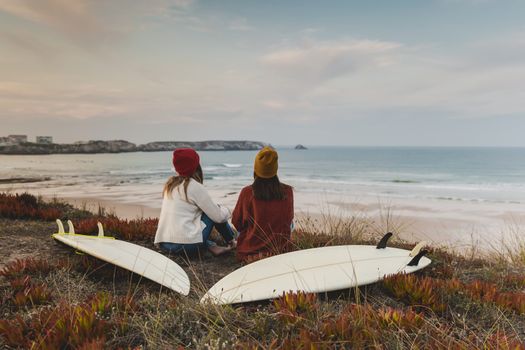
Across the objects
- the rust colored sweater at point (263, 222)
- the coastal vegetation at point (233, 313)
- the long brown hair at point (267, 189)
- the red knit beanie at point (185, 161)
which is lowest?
the coastal vegetation at point (233, 313)

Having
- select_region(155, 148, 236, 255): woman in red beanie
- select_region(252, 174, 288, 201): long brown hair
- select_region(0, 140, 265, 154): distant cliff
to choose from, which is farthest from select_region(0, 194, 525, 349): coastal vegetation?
select_region(0, 140, 265, 154): distant cliff

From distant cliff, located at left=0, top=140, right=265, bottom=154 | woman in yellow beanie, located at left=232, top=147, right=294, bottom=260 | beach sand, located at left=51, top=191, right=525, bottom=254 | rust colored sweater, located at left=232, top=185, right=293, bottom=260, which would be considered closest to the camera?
woman in yellow beanie, located at left=232, top=147, right=294, bottom=260

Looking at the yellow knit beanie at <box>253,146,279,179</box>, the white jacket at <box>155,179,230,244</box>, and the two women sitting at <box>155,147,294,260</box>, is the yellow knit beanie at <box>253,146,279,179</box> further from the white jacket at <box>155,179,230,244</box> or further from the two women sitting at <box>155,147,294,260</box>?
the white jacket at <box>155,179,230,244</box>

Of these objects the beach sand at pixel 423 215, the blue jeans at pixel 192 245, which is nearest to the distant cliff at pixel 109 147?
the beach sand at pixel 423 215

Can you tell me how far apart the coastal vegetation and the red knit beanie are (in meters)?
1.25

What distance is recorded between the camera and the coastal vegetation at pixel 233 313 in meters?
2.42

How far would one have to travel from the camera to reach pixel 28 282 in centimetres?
359

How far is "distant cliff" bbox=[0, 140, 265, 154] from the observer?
80438 mm

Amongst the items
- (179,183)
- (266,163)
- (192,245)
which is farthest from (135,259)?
(266,163)

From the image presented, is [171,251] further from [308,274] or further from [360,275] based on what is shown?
[360,275]

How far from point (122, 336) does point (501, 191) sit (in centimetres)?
2919

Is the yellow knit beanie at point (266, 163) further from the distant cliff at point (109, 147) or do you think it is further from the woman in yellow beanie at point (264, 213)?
the distant cliff at point (109, 147)

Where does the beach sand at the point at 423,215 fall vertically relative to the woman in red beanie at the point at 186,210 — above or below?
below

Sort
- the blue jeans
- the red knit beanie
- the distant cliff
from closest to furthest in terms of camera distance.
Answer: the red knit beanie → the blue jeans → the distant cliff
